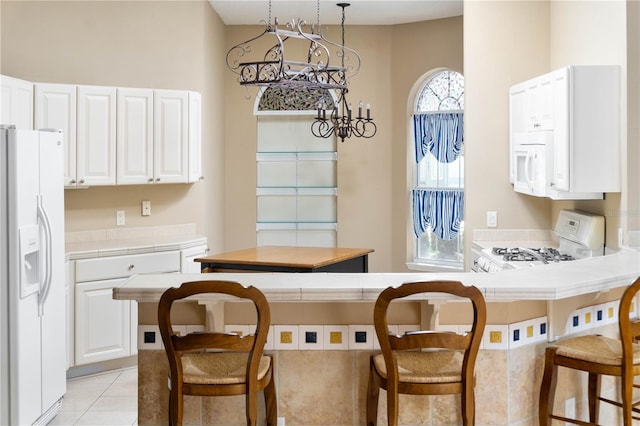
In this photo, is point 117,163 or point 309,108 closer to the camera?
point 117,163

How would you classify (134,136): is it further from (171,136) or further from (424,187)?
(424,187)

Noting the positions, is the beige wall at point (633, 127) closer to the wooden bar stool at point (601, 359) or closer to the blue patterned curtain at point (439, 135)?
the wooden bar stool at point (601, 359)

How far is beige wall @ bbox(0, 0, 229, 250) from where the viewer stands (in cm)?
571

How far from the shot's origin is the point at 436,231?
7.38 meters

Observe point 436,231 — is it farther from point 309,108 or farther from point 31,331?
point 31,331

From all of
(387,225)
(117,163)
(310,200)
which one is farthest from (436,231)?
(117,163)

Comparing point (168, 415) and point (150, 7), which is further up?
point (150, 7)

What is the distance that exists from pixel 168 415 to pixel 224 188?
4784 millimetres

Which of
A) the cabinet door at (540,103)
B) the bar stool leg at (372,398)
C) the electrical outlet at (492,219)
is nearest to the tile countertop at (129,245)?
the electrical outlet at (492,219)

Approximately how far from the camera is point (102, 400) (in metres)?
4.84

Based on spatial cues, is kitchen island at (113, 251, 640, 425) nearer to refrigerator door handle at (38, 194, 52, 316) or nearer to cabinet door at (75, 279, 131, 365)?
refrigerator door handle at (38, 194, 52, 316)

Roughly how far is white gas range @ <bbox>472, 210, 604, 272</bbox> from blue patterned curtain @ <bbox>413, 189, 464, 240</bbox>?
1.56 meters

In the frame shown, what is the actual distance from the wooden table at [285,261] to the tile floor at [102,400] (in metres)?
1.00

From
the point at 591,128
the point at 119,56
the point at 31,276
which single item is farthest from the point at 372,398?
the point at 119,56
